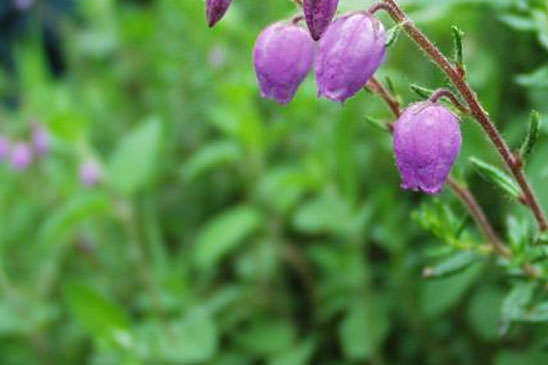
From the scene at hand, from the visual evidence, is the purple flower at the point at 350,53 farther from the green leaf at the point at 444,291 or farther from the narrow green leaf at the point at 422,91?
the green leaf at the point at 444,291

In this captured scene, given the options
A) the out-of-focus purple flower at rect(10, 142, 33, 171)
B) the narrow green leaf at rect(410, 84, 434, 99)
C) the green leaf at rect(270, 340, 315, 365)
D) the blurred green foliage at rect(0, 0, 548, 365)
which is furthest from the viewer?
the out-of-focus purple flower at rect(10, 142, 33, 171)

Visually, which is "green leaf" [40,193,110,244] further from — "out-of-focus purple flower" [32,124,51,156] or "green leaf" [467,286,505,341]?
"green leaf" [467,286,505,341]

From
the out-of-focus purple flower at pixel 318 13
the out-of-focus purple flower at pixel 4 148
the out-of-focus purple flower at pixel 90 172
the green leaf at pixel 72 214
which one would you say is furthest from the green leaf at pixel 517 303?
the out-of-focus purple flower at pixel 4 148

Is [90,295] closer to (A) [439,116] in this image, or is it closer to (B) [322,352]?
(B) [322,352]

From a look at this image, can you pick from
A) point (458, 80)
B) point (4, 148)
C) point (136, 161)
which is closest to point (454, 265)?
point (458, 80)

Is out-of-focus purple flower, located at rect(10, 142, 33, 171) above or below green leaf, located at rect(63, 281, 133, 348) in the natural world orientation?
above

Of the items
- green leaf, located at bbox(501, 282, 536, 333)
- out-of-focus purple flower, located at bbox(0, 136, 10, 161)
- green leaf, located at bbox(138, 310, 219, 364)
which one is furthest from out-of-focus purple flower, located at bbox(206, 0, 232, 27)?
out-of-focus purple flower, located at bbox(0, 136, 10, 161)
